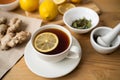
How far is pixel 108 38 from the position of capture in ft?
2.33

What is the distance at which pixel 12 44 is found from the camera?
0.73 metres

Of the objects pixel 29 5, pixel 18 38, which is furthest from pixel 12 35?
pixel 29 5

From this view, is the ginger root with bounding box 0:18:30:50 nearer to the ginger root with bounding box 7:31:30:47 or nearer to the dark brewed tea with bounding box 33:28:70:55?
the ginger root with bounding box 7:31:30:47

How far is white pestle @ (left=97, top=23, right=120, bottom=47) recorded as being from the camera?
0.70 m

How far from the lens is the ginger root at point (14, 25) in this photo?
79 centimetres

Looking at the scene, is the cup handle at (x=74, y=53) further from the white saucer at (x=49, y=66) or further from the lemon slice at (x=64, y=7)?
the lemon slice at (x=64, y=7)

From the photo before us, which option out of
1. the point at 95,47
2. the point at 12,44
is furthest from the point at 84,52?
the point at 12,44

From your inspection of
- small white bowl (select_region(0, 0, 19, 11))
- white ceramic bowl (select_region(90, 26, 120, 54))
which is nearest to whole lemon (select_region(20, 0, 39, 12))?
small white bowl (select_region(0, 0, 19, 11))

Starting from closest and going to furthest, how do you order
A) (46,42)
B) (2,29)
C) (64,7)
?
1. (46,42)
2. (2,29)
3. (64,7)

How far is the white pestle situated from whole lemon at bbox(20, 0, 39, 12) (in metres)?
0.30

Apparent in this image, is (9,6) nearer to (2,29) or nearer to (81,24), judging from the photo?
(2,29)

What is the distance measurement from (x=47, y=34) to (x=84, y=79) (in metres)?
0.19

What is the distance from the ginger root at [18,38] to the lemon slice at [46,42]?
9cm

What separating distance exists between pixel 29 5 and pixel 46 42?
0.24m
